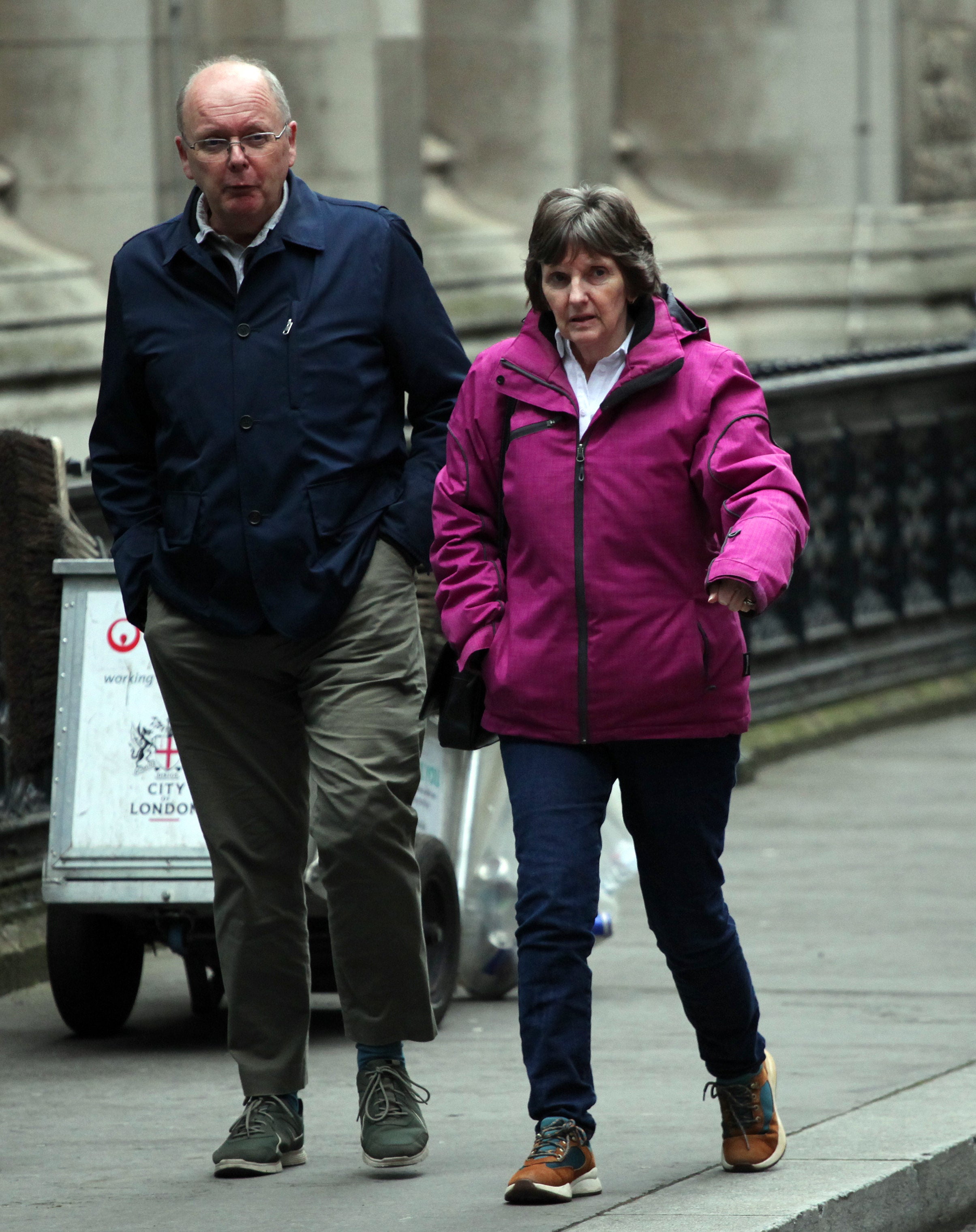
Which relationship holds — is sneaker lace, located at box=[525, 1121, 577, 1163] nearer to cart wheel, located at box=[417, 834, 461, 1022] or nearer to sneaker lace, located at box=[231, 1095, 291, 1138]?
sneaker lace, located at box=[231, 1095, 291, 1138]

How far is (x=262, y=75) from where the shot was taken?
5.12 metres

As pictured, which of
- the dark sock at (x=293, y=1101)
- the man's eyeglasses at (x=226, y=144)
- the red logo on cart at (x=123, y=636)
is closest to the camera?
the man's eyeglasses at (x=226, y=144)

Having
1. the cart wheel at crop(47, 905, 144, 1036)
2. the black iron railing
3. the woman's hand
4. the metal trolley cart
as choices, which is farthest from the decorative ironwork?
the woman's hand

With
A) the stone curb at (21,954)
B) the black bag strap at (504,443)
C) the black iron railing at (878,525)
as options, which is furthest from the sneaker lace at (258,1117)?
the black iron railing at (878,525)

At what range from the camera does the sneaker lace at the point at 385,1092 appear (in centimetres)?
521

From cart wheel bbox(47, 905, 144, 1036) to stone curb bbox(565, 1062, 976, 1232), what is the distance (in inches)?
76.6

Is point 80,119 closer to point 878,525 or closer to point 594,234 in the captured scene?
point 878,525

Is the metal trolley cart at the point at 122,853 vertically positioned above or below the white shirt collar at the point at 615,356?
below

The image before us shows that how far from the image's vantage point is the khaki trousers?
16.9 feet

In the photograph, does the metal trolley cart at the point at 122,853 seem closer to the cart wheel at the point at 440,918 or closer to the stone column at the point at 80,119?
the cart wheel at the point at 440,918

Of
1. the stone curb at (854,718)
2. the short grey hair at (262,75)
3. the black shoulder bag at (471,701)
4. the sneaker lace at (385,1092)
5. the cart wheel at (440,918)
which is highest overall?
the short grey hair at (262,75)

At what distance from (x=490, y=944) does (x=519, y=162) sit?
25.0 ft

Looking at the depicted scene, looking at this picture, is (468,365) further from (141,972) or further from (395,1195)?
(141,972)

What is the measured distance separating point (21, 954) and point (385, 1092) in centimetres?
240
